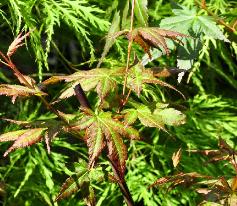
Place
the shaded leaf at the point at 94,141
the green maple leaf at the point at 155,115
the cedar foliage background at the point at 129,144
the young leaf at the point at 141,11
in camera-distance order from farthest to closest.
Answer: the cedar foliage background at the point at 129,144 < the young leaf at the point at 141,11 < the green maple leaf at the point at 155,115 < the shaded leaf at the point at 94,141

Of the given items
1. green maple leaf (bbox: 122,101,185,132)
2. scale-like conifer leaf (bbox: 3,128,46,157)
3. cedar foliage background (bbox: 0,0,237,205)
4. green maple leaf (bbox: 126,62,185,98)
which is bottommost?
cedar foliage background (bbox: 0,0,237,205)

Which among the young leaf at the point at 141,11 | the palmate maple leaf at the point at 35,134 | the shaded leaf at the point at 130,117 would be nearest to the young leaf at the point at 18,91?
the palmate maple leaf at the point at 35,134

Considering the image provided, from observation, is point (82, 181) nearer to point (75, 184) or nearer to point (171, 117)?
point (75, 184)

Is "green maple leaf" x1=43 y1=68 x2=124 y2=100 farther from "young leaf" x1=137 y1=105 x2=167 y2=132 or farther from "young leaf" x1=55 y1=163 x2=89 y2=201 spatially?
"young leaf" x1=55 y1=163 x2=89 y2=201

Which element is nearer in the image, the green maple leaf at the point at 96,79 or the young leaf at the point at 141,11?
the green maple leaf at the point at 96,79

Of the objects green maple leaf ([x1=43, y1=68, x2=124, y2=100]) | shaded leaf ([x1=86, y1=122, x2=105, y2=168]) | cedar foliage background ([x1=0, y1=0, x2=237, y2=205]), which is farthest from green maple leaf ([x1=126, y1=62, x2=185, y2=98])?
cedar foliage background ([x1=0, y1=0, x2=237, y2=205])

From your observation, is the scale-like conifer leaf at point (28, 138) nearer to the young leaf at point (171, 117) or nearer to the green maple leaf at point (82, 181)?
the green maple leaf at point (82, 181)

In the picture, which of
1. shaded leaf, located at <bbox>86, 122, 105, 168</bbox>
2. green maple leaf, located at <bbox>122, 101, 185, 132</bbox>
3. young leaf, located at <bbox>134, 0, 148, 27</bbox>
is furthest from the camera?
young leaf, located at <bbox>134, 0, 148, 27</bbox>

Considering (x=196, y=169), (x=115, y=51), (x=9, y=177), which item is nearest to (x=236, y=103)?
(x=196, y=169)

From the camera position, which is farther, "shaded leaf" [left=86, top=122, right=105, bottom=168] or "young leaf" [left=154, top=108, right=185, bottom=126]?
"young leaf" [left=154, top=108, right=185, bottom=126]
